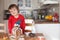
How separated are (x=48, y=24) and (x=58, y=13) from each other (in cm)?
56

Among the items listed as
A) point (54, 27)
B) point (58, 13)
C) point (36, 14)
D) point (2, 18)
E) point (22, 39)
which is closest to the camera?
point (22, 39)

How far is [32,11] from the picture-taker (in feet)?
18.5

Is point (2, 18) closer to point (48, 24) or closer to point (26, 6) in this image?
point (26, 6)

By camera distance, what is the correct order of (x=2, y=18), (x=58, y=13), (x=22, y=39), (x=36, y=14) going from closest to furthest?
(x=22, y=39) → (x=58, y=13) → (x=2, y=18) → (x=36, y=14)

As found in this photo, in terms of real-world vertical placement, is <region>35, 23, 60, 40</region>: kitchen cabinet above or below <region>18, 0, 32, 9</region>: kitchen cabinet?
below

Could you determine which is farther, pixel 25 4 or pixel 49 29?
pixel 25 4

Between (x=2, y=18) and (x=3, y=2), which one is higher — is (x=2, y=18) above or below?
below

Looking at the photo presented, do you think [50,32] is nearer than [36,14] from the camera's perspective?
Yes

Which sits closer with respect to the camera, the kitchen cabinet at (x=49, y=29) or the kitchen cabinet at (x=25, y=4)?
the kitchen cabinet at (x=49, y=29)

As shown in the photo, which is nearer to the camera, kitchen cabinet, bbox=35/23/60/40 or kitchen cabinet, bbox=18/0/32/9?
kitchen cabinet, bbox=35/23/60/40

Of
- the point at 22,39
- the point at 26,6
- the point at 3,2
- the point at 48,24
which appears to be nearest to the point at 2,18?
the point at 3,2

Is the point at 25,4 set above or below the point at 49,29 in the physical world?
above

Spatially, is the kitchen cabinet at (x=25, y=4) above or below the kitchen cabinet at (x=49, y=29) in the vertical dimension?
above

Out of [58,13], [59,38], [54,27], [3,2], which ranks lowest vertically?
[59,38]
